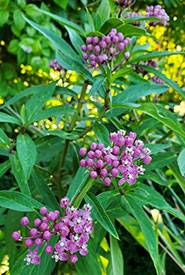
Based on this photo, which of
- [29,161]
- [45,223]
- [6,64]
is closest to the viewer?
[45,223]

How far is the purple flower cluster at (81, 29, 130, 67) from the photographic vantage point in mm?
913

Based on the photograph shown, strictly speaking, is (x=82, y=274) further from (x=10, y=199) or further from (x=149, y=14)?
(x=149, y=14)

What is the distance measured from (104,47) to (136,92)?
0.56 feet

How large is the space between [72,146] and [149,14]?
0.57 metres

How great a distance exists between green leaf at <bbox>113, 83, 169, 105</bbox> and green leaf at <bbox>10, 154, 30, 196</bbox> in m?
0.35

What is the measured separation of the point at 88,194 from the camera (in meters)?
0.73

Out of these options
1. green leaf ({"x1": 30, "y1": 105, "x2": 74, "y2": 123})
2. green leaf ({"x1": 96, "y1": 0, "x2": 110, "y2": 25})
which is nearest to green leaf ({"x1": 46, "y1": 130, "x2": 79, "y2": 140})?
green leaf ({"x1": 30, "y1": 105, "x2": 74, "y2": 123})

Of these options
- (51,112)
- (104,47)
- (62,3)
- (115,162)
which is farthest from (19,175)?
(62,3)

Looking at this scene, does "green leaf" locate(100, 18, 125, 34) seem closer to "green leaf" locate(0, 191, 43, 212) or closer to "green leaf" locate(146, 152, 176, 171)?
"green leaf" locate(146, 152, 176, 171)

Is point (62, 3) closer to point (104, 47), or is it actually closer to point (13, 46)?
point (13, 46)

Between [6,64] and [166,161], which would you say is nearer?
[166,161]

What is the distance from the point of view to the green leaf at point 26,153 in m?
0.73

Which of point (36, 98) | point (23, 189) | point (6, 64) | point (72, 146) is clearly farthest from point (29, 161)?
point (6, 64)

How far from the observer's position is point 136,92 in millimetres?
984
